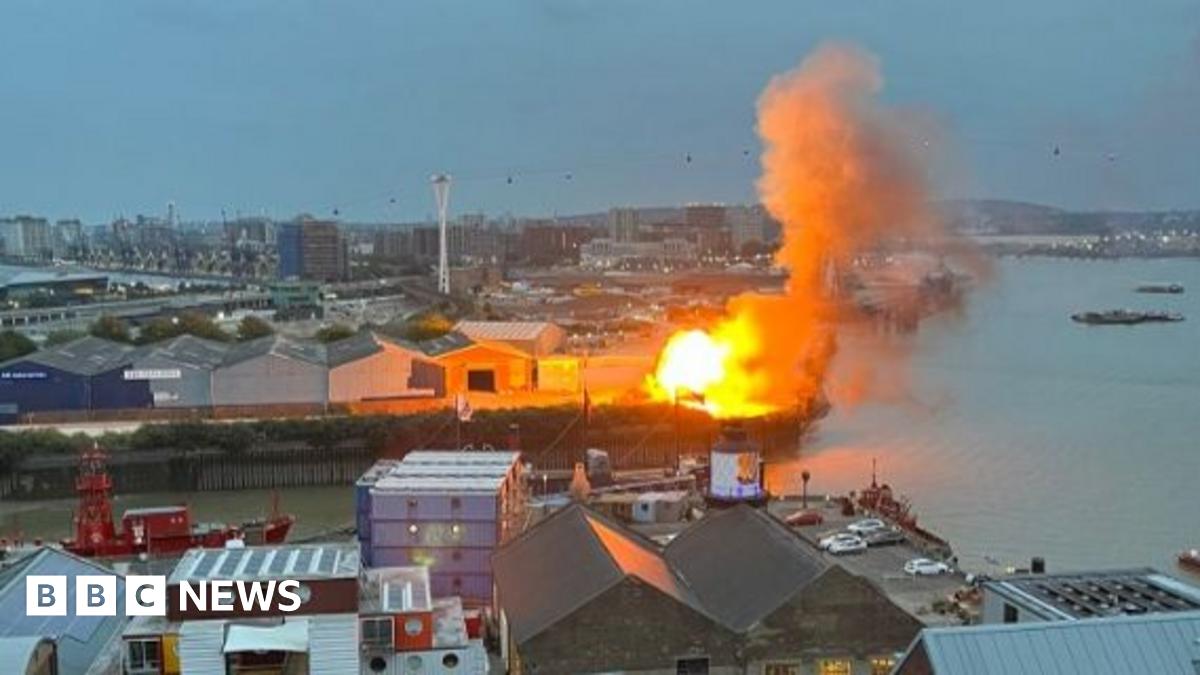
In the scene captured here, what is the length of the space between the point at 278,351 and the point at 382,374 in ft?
5.29

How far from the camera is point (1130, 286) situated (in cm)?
5428

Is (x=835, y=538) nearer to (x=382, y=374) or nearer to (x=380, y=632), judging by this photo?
(x=380, y=632)

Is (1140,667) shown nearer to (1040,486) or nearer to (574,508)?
(574,508)

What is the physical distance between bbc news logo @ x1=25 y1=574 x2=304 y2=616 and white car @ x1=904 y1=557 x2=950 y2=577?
17.5 ft

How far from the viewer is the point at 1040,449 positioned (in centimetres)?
1566

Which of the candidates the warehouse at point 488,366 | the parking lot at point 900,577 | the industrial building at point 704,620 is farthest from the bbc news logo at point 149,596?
the warehouse at point 488,366

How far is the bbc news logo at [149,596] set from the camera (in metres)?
5.02

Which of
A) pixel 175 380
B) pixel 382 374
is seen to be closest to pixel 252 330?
pixel 175 380

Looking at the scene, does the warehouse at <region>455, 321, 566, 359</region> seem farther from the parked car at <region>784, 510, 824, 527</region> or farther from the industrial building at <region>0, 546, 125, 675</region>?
the industrial building at <region>0, 546, 125, 675</region>

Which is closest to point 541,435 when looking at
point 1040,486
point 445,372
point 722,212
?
point 445,372

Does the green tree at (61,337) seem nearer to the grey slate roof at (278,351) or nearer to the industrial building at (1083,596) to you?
the grey slate roof at (278,351)

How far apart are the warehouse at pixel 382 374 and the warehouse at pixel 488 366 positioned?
1.46 feet

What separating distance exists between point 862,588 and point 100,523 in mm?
6678

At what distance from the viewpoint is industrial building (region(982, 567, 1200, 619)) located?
5.18m
